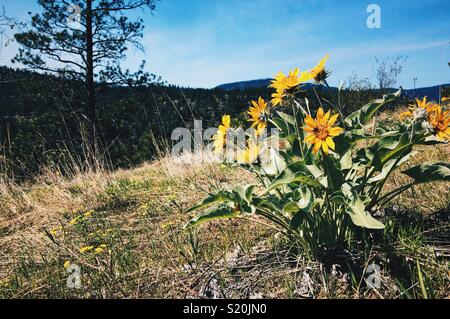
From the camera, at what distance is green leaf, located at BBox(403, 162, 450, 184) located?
1577 millimetres

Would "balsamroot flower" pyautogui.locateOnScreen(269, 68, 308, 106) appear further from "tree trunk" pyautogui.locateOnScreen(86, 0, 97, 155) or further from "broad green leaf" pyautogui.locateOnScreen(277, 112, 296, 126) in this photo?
"tree trunk" pyautogui.locateOnScreen(86, 0, 97, 155)

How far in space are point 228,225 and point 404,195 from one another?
1262 mm

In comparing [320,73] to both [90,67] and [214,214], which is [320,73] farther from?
[90,67]

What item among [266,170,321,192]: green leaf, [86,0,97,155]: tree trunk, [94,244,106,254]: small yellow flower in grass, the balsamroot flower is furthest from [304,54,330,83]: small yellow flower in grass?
[86,0,97,155]: tree trunk

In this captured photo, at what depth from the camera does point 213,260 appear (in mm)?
1840

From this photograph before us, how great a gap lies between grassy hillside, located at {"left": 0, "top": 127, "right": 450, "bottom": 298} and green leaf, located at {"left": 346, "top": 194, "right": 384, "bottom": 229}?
21cm

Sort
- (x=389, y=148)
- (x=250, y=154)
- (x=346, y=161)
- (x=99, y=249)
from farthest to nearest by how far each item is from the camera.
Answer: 1. (x=99, y=249)
2. (x=250, y=154)
3. (x=346, y=161)
4. (x=389, y=148)

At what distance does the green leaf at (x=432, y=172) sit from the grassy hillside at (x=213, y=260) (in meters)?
0.25

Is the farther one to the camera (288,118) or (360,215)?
(288,118)

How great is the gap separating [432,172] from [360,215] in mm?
519

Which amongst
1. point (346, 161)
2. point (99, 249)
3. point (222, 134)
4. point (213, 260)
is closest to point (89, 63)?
point (99, 249)

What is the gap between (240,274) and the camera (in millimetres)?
1659
